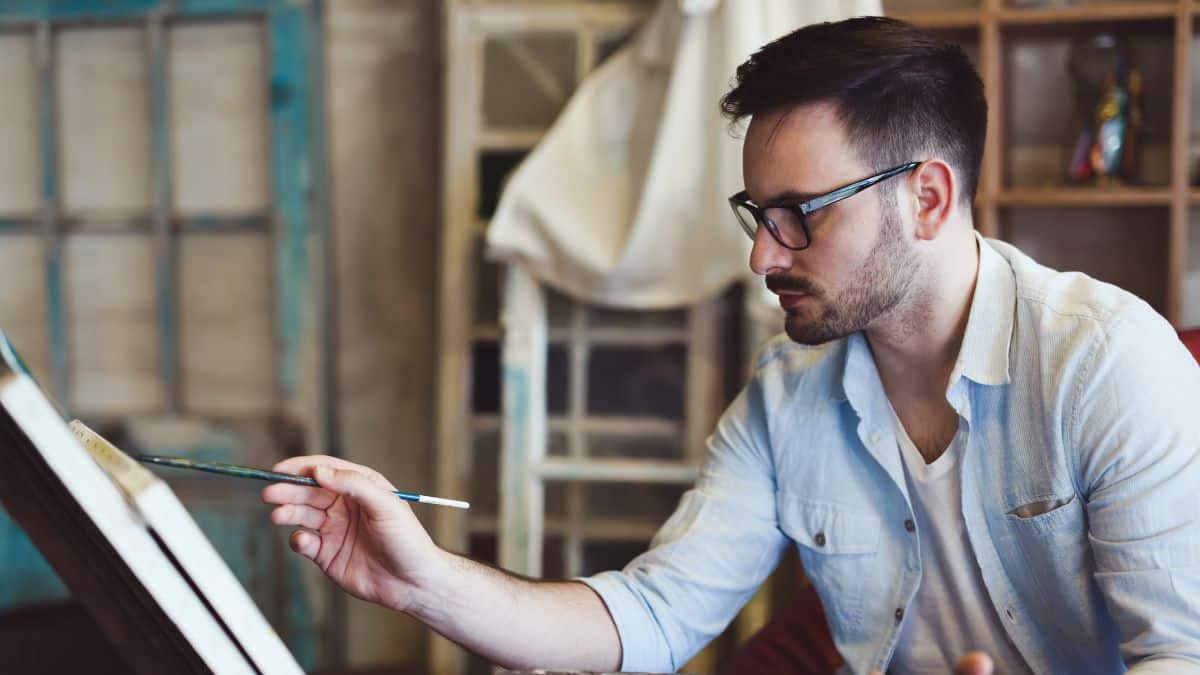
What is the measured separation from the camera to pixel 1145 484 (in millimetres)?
1201

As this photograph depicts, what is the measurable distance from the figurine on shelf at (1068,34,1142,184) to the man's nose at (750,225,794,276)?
50.0 inches

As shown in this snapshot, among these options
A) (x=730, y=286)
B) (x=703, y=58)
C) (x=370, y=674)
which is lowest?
(x=370, y=674)

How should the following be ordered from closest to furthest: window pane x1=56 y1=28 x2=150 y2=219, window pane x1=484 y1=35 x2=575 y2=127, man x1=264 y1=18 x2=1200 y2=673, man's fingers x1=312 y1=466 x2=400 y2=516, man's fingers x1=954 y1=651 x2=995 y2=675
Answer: man's fingers x1=954 y1=651 x2=995 y2=675 < man's fingers x1=312 y1=466 x2=400 y2=516 < man x1=264 y1=18 x2=1200 y2=673 < window pane x1=484 y1=35 x2=575 y2=127 < window pane x1=56 y1=28 x2=150 y2=219

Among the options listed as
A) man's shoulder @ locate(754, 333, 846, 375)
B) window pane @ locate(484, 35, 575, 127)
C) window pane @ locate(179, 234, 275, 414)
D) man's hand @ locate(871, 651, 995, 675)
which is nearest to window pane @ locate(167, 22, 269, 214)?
window pane @ locate(179, 234, 275, 414)

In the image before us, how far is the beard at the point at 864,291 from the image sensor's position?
142 centimetres

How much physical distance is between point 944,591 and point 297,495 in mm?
844

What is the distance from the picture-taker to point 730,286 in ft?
A: 8.21

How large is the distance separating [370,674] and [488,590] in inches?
76.0

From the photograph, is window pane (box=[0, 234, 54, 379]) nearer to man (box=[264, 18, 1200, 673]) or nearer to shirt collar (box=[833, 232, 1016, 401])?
man (box=[264, 18, 1200, 673])

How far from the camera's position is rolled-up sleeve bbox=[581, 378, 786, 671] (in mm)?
1462

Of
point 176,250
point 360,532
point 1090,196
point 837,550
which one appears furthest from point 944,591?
point 176,250

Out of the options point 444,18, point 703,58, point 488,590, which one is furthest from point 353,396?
point 488,590

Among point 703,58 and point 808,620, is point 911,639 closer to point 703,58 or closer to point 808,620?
point 808,620

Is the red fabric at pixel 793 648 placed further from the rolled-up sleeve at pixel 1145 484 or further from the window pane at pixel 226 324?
the window pane at pixel 226 324
